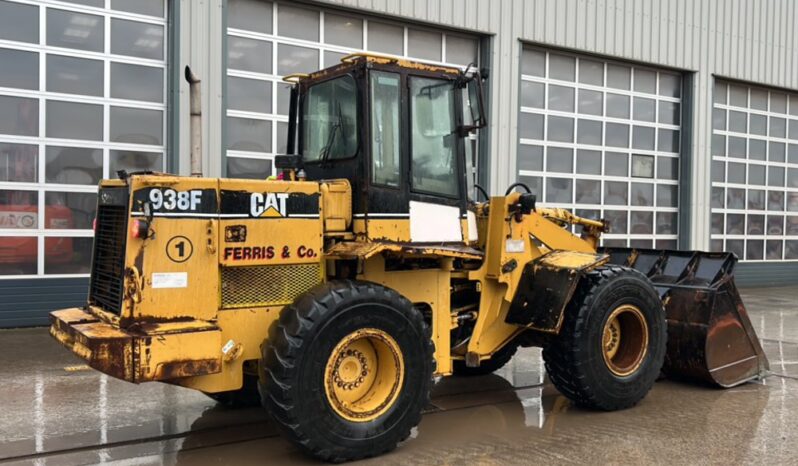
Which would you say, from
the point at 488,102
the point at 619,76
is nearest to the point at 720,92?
the point at 619,76

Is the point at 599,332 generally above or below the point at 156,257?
below

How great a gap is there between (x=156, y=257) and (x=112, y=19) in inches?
290

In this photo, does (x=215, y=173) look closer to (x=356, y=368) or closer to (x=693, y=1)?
(x=356, y=368)

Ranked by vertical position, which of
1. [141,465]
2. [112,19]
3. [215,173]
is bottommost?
[141,465]

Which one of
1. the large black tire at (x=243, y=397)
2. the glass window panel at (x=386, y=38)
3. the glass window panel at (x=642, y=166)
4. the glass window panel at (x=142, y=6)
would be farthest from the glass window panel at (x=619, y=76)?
the large black tire at (x=243, y=397)

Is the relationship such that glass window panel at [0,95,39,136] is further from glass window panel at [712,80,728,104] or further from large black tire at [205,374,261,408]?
glass window panel at [712,80,728,104]

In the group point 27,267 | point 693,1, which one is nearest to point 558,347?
point 27,267

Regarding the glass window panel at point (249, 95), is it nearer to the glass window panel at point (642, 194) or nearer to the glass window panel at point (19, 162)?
the glass window panel at point (19, 162)

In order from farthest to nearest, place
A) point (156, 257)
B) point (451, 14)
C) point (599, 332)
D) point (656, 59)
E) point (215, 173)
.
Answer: point (656, 59)
point (451, 14)
point (215, 173)
point (599, 332)
point (156, 257)

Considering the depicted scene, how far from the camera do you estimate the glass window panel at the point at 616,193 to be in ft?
53.2

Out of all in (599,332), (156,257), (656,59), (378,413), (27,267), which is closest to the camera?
(156,257)

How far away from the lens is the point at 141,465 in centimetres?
490

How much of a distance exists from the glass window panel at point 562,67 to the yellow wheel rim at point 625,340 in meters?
9.51

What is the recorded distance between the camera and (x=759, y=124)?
18938 mm
